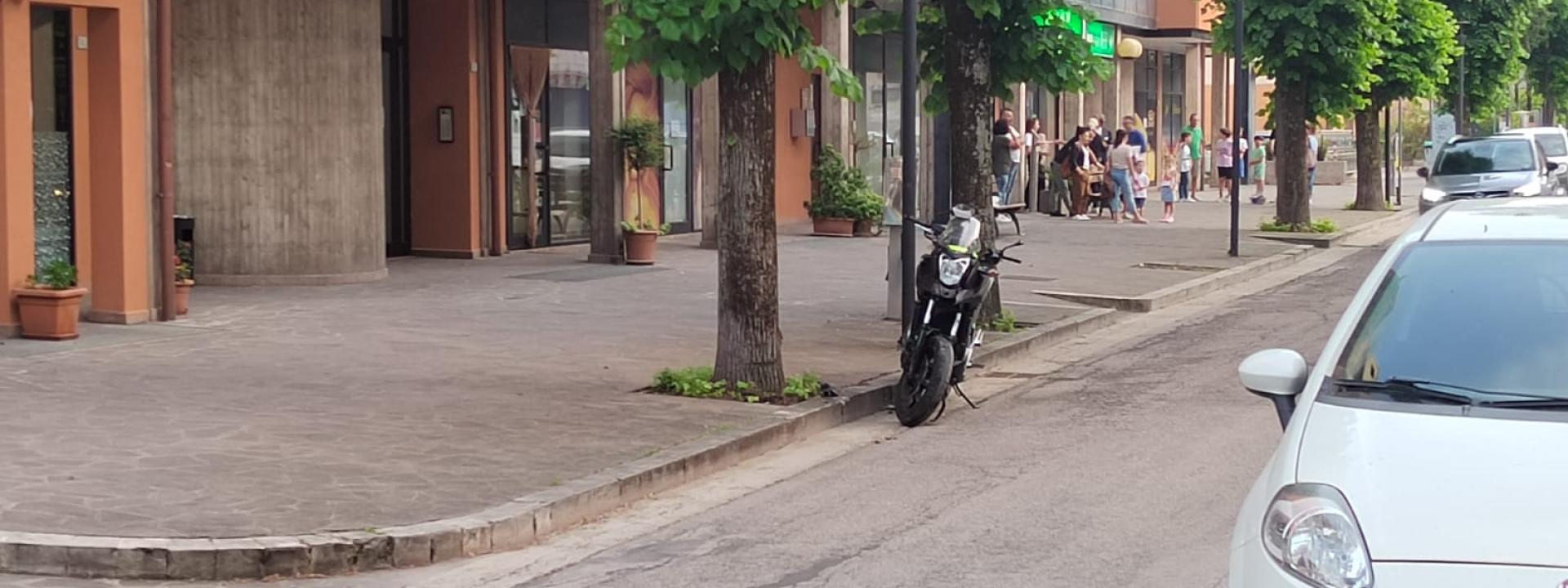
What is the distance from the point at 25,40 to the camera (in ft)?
44.7

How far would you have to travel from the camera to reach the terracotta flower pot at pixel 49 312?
13453 millimetres

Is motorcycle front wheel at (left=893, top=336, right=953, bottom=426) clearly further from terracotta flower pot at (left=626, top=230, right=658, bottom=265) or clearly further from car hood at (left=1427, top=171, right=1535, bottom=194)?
car hood at (left=1427, top=171, right=1535, bottom=194)

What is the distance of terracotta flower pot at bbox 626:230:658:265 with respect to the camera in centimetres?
2057

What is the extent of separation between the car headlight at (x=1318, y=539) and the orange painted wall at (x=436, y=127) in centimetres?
1733

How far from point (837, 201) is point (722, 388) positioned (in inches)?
573

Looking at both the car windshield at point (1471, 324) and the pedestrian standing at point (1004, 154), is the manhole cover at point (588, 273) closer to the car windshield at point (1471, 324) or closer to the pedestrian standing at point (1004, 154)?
the pedestrian standing at point (1004, 154)

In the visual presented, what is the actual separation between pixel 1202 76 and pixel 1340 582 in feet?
146

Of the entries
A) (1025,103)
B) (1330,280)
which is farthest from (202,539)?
→ (1025,103)

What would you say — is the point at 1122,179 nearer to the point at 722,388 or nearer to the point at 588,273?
the point at 588,273

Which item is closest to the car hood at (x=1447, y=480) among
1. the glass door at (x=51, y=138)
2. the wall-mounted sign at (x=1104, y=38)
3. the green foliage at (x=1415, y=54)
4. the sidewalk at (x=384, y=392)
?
the sidewalk at (x=384, y=392)

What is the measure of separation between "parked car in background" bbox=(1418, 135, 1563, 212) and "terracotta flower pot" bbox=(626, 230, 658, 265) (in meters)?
13.7

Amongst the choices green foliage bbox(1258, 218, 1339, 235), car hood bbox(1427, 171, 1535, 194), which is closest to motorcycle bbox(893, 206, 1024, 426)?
green foliage bbox(1258, 218, 1339, 235)

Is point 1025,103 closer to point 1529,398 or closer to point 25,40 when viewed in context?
point 25,40

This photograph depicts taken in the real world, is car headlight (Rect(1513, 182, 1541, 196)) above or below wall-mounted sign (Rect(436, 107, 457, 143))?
below
